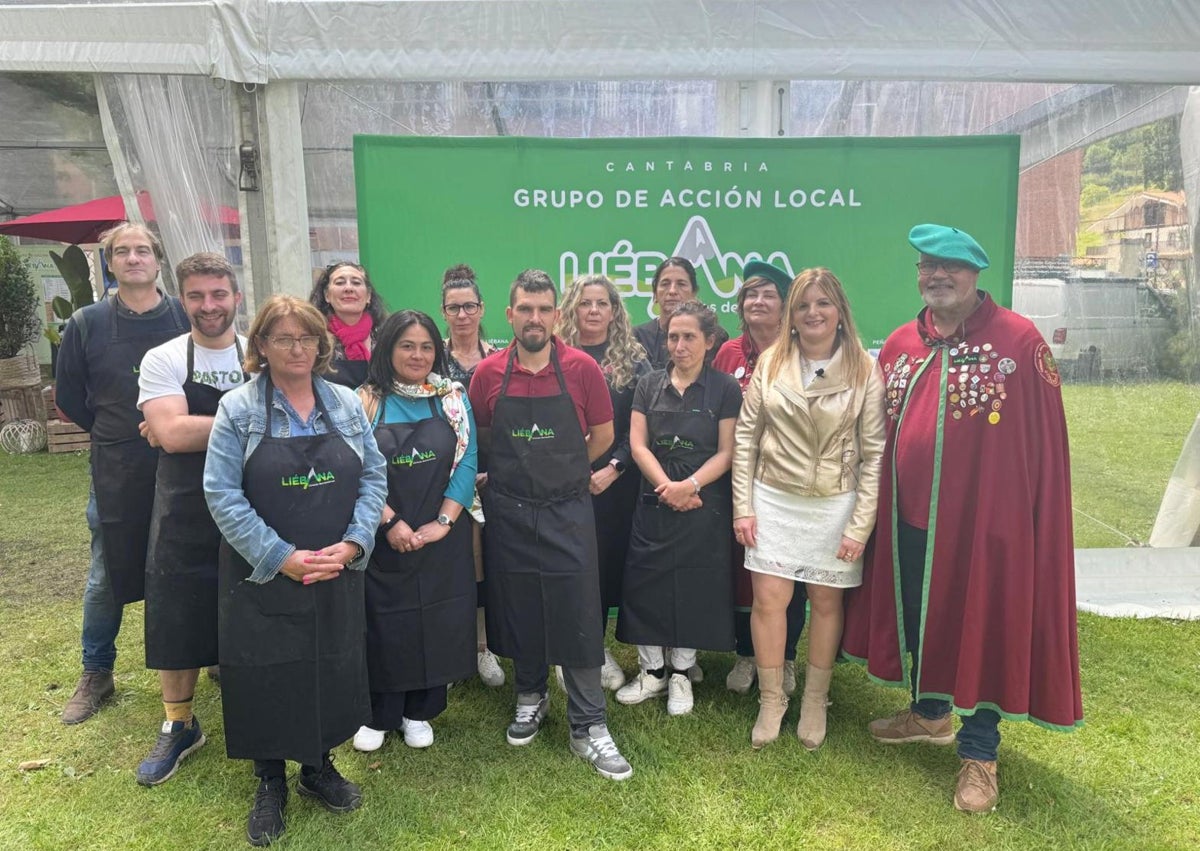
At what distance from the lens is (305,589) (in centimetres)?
247

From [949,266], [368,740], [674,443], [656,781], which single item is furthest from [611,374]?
[368,740]

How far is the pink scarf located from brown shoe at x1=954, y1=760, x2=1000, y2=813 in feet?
8.76

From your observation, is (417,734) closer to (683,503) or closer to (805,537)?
(683,503)

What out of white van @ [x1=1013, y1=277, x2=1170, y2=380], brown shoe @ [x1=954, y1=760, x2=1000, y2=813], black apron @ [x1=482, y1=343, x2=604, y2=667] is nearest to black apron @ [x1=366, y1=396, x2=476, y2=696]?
black apron @ [x1=482, y1=343, x2=604, y2=667]

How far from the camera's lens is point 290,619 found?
2479mm

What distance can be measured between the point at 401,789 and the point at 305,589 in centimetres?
92

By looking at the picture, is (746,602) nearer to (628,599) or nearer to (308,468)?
(628,599)

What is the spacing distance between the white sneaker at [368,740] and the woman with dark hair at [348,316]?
133 cm

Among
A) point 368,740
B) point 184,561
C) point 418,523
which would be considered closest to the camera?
point 184,561

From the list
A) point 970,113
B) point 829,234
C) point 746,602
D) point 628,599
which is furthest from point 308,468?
point 970,113

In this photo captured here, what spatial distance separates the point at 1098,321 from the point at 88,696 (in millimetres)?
5296

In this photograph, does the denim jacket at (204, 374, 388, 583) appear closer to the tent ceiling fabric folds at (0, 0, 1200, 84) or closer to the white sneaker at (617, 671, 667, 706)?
the white sneaker at (617, 671, 667, 706)

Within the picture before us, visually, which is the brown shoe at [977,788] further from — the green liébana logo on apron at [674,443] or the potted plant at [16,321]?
the potted plant at [16,321]

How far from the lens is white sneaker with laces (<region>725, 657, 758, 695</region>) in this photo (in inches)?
143
